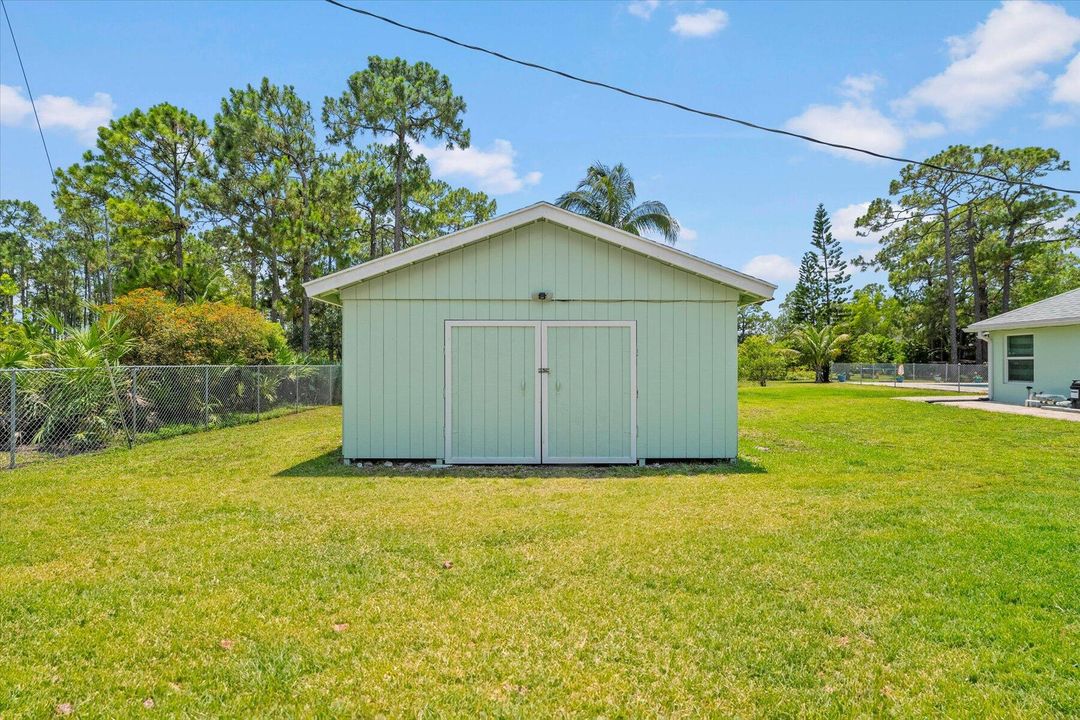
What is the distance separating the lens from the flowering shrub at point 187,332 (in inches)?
487

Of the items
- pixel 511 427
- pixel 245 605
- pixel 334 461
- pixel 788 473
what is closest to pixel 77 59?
pixel 334 461

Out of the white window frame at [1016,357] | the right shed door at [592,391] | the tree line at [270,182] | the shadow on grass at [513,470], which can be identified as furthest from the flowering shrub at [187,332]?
the white window frame at [1016,357]

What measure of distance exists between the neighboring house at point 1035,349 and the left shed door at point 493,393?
14329 mm

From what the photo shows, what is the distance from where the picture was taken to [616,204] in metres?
22.4

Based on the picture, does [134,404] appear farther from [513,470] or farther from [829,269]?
[829,269]

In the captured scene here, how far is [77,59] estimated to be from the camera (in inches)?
332

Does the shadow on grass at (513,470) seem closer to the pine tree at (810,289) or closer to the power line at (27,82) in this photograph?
the power line at (27,82)

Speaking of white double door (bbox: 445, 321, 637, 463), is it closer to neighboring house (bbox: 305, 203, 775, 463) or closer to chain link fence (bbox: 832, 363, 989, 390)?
neighboring house (bbox: 305, 203, 775, 463)

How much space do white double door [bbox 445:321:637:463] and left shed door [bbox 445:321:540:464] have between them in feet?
0.04

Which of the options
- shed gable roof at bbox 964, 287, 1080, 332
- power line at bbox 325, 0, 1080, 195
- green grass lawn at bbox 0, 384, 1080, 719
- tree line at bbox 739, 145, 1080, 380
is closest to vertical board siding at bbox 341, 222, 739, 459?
green grass lawn at bbox 0, 384, 1080, 719

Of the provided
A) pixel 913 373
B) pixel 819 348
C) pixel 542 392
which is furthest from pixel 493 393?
pixel 913 373

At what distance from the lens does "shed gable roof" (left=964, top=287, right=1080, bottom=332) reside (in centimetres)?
1421

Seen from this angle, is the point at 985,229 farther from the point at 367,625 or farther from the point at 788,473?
the point at 367,625

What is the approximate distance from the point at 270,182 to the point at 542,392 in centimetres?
1856
